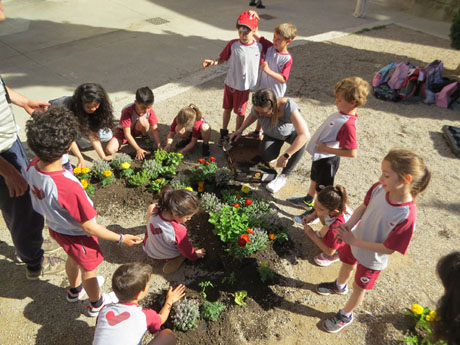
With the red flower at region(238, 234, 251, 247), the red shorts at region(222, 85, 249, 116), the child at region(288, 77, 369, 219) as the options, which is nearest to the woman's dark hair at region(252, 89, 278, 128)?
the child at region(288, 77, 369, 219)

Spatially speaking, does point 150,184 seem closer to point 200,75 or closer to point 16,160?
point 16,160

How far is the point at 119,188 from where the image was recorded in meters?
4.36

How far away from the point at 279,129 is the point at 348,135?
1.17 metres

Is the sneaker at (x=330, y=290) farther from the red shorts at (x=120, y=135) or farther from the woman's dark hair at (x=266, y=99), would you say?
the red shorts at (x=120, y=135)

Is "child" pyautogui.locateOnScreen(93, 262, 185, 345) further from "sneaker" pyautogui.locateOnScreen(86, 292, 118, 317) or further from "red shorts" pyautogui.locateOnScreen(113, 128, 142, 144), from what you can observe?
"red shorts" pyautogui.locateOnScreen(113, 128, 142, 144)

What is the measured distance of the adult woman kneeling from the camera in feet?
13.4

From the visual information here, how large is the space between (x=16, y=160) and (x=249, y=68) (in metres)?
3.08

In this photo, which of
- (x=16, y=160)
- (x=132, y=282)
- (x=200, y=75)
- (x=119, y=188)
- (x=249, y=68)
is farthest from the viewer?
(x=200, y=75)

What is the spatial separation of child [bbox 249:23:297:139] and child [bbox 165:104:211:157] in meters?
0.99

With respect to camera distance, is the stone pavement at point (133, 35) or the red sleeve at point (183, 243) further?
the stone pavement at point (133, 35)

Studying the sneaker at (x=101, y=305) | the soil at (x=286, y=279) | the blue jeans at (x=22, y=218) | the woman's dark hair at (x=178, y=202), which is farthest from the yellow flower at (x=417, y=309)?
the blue jeans at (x=22, y=218)

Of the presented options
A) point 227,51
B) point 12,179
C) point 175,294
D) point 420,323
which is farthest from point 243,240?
point 227,51

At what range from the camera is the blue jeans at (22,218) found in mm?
2854

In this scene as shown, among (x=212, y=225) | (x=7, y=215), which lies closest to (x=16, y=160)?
(x=7, y=215)
